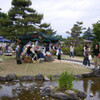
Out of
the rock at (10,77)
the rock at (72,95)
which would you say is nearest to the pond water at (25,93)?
the rock at (72,95)

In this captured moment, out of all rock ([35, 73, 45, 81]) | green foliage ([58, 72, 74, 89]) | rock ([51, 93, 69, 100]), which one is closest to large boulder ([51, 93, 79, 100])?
rock ([51, 93, 69, 100])

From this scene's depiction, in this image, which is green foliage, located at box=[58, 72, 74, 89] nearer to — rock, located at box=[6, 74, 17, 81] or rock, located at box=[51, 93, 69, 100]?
rock, located at box=[51, 93, 69, 100]

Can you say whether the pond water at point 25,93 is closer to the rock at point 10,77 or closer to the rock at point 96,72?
the rock at point 10,77

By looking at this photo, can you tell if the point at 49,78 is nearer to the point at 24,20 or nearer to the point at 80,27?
the point at 24,20

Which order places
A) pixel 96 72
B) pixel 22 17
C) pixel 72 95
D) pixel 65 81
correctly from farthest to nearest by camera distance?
pixel 22 17 → pixel 96 72 → pixel 65 81 → pixel 72 95

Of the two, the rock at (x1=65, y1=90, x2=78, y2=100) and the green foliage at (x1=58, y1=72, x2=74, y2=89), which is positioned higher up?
the green foliage at (x1=58, y1=72, x2=74, y2=89)

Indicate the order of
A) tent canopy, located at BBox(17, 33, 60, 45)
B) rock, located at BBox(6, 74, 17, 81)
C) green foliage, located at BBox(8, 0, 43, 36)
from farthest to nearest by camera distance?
green foliage, located at BBox(8, 0, 43, 36) → tent canopy, located at BBox(17, 33, 60, 45) → rock, located at BBox(6, 74, 17, 81)

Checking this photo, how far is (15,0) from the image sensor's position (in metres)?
15.1

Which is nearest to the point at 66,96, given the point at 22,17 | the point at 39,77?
the point at 39,77

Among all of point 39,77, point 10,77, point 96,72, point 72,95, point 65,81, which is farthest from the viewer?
point 96,72

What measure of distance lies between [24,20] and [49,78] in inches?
301

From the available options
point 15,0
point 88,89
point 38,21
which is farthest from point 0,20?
point 88,89

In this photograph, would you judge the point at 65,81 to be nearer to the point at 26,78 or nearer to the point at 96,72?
the point at 26,78

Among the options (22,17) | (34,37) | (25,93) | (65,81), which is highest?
(22,17)
